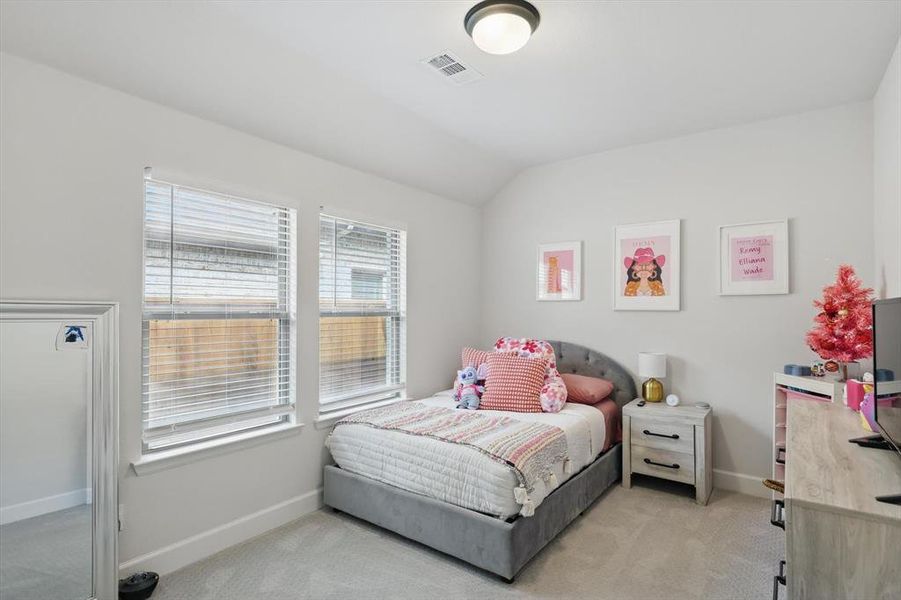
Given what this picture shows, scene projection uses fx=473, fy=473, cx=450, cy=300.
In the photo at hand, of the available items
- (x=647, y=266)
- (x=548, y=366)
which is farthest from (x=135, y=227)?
(x=647, y=266)

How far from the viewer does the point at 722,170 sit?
11.5ft

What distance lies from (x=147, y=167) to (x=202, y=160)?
286 millimetres

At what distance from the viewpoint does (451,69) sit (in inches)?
104

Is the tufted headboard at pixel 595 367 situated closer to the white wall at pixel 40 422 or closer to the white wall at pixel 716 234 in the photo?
the white wall at pixel 716 234

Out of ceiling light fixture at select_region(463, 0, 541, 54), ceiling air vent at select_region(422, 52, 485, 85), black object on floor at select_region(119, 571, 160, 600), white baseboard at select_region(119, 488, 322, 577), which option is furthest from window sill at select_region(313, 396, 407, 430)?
ceiling light fixture at select_region(463, 0, 541, 54)

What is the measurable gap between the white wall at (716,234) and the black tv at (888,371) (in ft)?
5.93

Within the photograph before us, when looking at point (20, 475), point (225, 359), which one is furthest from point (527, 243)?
point (20, 475)

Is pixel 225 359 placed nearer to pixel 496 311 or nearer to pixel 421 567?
pixel 421 567

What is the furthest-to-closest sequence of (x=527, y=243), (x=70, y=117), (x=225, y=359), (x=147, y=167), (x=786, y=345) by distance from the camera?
(x=527, y=243)
(x=786, y=345)
(x=225, y=359)
(x=147, y=167)
(x=70, y=117)

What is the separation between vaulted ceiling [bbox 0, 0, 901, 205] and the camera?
81.6 inches

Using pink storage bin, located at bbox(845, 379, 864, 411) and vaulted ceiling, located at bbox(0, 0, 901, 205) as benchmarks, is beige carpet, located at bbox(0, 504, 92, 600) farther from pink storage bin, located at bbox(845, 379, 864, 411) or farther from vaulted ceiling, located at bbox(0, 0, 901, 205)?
pink storage bin, located at bbox(845, 379, 864, 411)

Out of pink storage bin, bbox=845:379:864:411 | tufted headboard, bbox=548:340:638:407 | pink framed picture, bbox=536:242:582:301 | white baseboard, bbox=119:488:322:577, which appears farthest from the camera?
pink framed picture, bbox=536:242:582:301

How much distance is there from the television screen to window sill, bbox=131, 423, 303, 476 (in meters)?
2.85

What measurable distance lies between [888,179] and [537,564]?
9.32 feet
